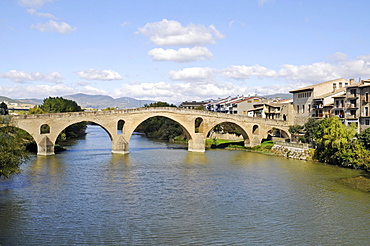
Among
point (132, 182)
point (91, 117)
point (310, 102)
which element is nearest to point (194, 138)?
point (91, 117)

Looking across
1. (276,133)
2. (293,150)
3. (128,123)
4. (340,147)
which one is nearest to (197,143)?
(128,123)

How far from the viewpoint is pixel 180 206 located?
21.8 metres

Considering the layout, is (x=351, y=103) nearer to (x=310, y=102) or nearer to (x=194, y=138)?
(x=310, y=102)

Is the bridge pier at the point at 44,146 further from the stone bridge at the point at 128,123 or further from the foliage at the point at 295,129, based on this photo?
the foliage at the point at 295,129

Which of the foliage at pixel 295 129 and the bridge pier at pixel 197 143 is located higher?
the foliage at pixel 295 129

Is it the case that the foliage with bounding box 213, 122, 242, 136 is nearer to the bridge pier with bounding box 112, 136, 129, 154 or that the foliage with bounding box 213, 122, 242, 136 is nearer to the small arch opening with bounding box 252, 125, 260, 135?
the small arch opening with bounding box 252, 125, 260, 135

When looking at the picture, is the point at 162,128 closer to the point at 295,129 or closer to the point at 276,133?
the point at 276,133

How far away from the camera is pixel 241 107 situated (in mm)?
72438

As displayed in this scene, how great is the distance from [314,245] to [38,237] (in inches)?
456

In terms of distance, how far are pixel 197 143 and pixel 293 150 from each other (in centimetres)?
1167

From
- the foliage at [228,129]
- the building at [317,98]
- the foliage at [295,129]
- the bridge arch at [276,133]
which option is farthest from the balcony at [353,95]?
the foliage at [228,129]

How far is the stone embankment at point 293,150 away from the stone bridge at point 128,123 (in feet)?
17.4

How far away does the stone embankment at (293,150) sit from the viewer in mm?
41013

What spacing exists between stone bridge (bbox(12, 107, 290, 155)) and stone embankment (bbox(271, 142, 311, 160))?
531cm
